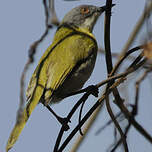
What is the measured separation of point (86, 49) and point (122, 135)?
220 centimetres

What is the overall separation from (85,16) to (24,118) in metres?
2.68

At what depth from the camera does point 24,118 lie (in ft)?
10.1

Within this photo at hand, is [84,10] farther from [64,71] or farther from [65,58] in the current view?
[64,71]

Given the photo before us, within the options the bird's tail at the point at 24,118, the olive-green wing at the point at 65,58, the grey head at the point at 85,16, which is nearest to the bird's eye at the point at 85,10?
the grey head at the point at 85,16

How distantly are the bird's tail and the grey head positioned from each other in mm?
1951

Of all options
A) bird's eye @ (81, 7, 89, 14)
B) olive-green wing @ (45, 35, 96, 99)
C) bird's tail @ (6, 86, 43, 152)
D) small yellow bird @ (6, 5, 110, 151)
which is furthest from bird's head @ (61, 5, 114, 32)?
bird's tail @ (6, 86, 43, 152)

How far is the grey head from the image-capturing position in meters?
5.09

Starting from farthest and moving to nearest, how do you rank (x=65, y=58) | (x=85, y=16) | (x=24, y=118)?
(x=85, y=16), (x=65, y=58), (x=24, y=118)

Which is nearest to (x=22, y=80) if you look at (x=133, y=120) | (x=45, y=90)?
(x=133, y=120)

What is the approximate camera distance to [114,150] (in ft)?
7.10

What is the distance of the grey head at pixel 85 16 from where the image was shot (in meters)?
5.09

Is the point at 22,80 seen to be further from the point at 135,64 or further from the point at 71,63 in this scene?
the point at 71,63

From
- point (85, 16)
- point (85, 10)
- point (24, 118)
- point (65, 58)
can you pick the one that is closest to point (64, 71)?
point (65, 58)

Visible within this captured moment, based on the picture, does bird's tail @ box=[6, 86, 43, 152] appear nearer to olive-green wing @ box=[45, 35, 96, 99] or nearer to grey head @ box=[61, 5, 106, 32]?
olive-green wing @ box=[45, 35, 96, 99]
